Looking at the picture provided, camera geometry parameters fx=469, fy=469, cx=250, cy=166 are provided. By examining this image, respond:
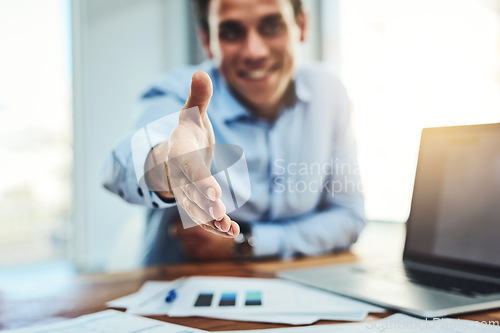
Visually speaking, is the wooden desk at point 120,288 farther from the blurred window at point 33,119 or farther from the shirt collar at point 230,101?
the blurred window at point 33,119

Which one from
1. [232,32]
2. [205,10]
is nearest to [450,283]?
[232,32]

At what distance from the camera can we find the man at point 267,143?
94 cm

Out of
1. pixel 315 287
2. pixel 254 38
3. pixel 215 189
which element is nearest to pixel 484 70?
pixel 254 38

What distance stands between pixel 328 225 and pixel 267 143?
29cm

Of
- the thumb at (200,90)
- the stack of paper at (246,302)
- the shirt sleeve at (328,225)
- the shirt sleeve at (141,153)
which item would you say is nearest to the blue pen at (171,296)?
the stack of paper at (246,302)

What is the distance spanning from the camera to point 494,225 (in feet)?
2.23

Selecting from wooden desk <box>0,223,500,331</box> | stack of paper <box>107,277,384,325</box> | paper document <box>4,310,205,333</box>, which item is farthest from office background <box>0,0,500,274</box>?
paper document <box>4,310,205,333</box>

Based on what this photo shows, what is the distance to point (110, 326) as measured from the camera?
55cm

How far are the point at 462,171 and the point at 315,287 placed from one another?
0.99 ft

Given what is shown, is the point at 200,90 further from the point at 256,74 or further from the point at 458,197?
the point at 256,74

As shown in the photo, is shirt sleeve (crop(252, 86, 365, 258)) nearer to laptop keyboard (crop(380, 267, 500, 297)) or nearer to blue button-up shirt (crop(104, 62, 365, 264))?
blue button-up shirt (crop(104, 62, 365, 264))

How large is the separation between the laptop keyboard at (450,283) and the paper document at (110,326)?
361 millimetres

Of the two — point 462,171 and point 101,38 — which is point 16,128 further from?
point 462,171

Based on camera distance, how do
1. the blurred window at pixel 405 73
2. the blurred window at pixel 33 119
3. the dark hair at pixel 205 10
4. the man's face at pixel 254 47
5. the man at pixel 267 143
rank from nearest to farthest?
the man at pixel 267 143 → the blurred window at pixel 405 73 → the man's face at pixel 254 47 → the dark hair at pixel 205 10 → the blurred window at pixel 33 119
